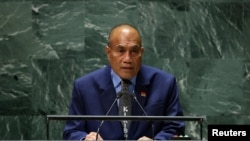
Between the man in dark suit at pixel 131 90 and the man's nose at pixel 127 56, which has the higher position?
the man's nose at pixel 127 56

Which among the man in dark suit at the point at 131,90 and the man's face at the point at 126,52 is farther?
the man's face at the point at 126,52

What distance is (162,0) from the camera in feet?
18.7

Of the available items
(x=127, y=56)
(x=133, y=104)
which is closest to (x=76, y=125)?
(x=133, y=104)

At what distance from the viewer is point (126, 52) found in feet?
13.2

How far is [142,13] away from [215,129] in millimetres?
3089

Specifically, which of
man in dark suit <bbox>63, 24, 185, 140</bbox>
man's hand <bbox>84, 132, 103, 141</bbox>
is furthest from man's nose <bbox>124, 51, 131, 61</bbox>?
man's hand <bbox>84, 132, 103, 141</bbox>

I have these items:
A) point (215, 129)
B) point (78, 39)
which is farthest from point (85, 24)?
point (215, 129)

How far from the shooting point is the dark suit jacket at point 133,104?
3.88 metres

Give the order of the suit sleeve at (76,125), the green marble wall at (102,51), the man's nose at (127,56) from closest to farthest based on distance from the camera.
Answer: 1. the suit sleeve at (76,125)
2. the man's nose at (127,56)
3. the green marble wall at (102,51)

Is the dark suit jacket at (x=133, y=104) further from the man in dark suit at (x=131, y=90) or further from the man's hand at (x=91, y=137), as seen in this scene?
the man's hand at (x=91, y=137)

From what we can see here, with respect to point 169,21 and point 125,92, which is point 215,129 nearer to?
point 125,92

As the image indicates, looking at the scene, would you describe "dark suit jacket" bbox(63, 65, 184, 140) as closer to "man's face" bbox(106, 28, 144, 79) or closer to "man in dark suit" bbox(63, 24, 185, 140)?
"man in dark suit" bbox(63, 24, 185, 140)

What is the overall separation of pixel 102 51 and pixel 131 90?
1673 mm

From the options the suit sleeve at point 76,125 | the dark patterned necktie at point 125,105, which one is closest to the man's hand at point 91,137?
the suit sleeve at point 76,125
